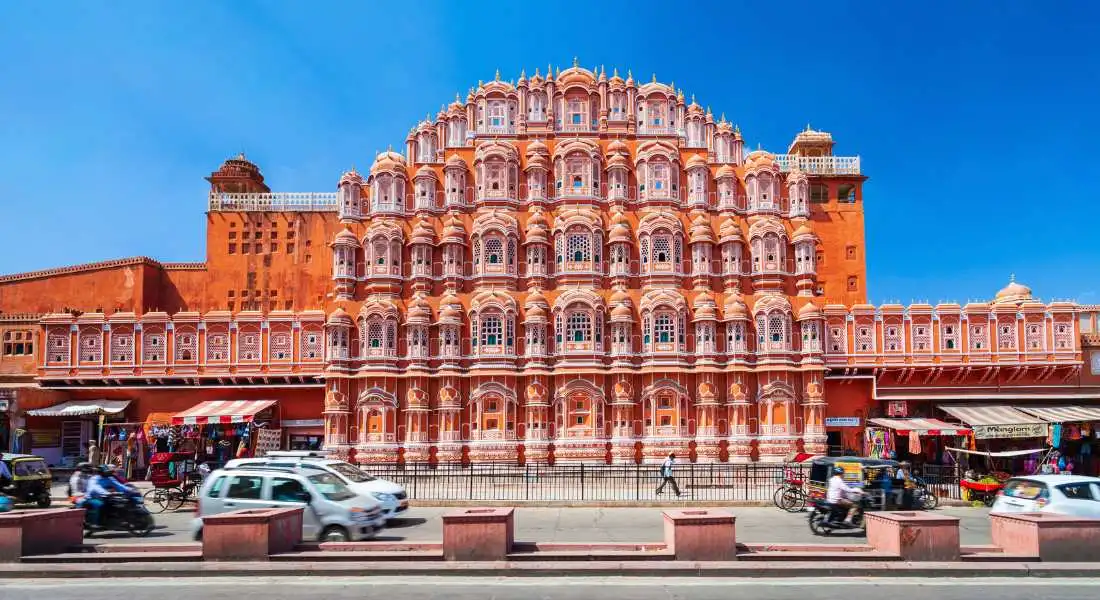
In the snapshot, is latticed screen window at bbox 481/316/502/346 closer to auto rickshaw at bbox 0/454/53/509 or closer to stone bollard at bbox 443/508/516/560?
auto rickshaw at bbox 0/454/53/509

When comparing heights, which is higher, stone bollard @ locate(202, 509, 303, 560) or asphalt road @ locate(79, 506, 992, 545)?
stone bollard @ locate(202, 509, 303, 560)

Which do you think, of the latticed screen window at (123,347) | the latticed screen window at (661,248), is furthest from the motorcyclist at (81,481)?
the latticed screen window at (661,248)

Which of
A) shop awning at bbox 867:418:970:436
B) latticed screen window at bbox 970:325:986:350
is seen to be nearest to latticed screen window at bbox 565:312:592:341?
shop awning at bbox 867:418:970:436

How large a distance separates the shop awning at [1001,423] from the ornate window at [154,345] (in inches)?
1455

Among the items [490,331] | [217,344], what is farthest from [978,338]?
[217,344]

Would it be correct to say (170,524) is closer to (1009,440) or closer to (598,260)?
(598,260)

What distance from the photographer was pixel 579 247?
1630 inches

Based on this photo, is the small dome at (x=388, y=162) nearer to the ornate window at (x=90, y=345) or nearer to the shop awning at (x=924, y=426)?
the ornate window at (x=90, y=345)

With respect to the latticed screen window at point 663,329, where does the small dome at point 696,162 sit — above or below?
above

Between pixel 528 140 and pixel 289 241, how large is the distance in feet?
47.0

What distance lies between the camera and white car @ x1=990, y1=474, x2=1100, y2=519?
17.8 meters

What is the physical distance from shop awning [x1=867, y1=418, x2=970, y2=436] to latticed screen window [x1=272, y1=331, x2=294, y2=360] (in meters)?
27.6

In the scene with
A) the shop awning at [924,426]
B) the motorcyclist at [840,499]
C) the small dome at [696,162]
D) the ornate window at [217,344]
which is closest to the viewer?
the motorcyclist at [840,499]

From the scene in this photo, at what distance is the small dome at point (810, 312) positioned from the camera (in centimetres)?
4006
